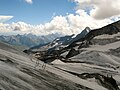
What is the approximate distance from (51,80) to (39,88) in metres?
4.47

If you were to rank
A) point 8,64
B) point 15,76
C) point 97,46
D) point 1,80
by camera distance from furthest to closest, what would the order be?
point 97,46 < point 8,64 < point 15,76 < point 1,80

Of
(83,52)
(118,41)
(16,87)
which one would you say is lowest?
(16,87)

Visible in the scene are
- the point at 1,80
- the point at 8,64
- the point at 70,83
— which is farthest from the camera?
the point at 70,83

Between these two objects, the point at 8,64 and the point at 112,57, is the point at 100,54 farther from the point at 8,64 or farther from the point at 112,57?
the point at 8,64

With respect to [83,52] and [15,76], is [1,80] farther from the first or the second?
[83,52]

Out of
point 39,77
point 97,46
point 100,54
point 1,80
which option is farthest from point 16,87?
point 97,46

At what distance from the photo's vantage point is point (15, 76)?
26719 mm

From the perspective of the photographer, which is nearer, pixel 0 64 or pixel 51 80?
pixel 0 64

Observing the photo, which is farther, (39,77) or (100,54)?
(100,54)

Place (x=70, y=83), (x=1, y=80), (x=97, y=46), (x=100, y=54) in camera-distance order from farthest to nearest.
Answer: (x=97, y=46), (x=100, y=54), (x=70, y=83), (x=1, y=80)

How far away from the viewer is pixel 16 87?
24297mm

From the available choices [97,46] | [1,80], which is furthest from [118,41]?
[1,80]

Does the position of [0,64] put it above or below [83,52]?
below

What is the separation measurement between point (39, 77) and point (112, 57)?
112 meters
